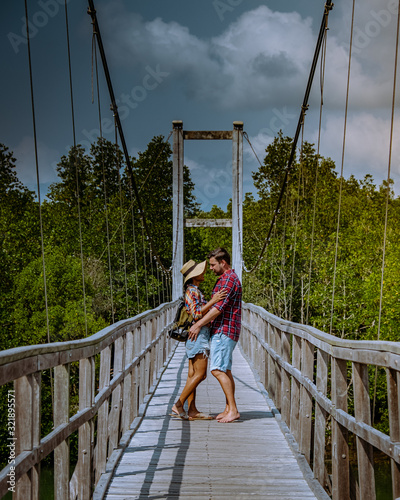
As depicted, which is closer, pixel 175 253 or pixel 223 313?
pixel 223 313

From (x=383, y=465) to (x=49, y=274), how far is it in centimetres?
1470

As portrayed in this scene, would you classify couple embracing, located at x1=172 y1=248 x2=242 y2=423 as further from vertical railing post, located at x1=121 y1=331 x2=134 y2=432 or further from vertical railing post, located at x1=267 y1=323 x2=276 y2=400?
vertical railing post, located at x1=267 y1=323 x2=276 y2=400

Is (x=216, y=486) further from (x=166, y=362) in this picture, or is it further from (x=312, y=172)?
(x=312, y=172)

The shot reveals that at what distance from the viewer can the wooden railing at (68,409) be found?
1.88 metres

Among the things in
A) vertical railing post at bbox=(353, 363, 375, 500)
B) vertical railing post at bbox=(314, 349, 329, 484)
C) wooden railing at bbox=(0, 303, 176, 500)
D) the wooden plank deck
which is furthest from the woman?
vertical railing post at bbox=(353, 363, 375, 500)

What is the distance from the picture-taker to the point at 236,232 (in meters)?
15.4

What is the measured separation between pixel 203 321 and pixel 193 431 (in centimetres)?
71

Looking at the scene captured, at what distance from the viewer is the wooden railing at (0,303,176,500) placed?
1.88 metres

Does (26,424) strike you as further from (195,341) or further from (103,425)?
(195,341)

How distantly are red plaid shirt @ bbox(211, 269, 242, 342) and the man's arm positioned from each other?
0.14ft

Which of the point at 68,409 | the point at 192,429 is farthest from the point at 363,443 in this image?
the point at 192,429

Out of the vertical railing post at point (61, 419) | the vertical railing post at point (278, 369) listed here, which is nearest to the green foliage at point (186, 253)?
the vertical railing post at point (278, 369)

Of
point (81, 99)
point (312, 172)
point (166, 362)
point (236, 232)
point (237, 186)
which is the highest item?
point (81, 99)

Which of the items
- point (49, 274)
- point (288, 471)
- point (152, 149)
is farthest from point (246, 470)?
point (152, 149)
